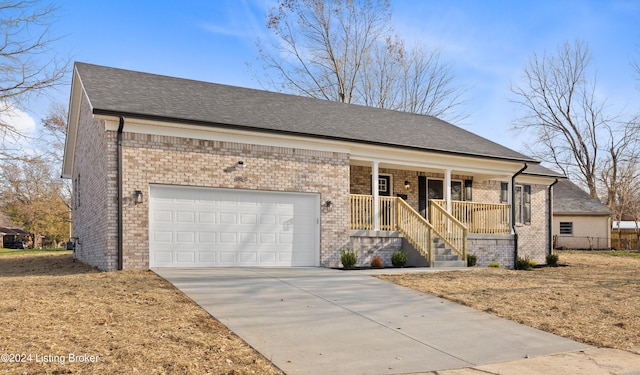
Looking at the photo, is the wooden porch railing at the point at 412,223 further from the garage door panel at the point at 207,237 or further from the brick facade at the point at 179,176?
the garage door panel at the point at 207,237

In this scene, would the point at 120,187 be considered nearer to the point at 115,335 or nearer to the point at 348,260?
the point at 348,260

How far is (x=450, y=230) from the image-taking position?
16734 mm

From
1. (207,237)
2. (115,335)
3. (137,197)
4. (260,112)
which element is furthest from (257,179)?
(115,335)

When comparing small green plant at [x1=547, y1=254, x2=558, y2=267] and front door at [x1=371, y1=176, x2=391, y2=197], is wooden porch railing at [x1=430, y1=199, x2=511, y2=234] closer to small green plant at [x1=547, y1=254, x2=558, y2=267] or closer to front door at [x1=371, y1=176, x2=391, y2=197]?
front door at [x1=371, y1=176, x2=391, y2=197]

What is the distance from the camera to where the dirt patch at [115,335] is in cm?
497

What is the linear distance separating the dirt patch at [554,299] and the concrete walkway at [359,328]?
45cm

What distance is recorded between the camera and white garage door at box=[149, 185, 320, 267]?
1265cm

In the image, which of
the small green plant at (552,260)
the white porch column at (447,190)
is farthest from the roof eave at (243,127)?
the small green plant at (552,260)

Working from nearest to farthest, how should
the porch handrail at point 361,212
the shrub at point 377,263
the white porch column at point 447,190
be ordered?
the shrub at point 377,263 < the porch handrail at point 361,212 < the white porch column at point 447,190

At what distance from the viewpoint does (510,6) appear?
15.8m

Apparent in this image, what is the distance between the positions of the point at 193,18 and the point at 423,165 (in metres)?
9.27

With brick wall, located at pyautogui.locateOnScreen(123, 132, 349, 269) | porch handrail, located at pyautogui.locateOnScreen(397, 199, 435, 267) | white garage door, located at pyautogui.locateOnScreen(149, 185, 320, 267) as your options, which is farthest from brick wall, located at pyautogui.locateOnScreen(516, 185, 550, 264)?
white garage door, located at pyautogui.locateOnScreen(149, 185, 320, 267)

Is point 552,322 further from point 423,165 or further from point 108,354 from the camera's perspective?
point 423,165

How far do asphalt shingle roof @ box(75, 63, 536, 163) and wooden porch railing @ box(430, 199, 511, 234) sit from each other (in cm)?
180
